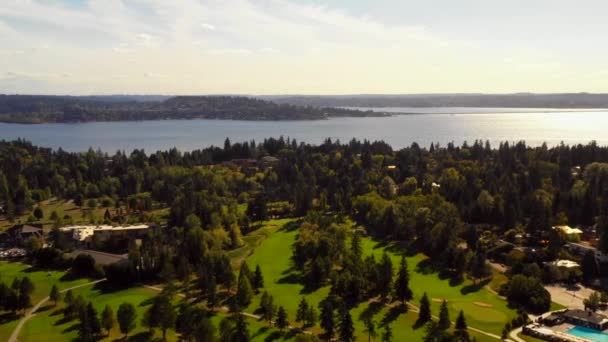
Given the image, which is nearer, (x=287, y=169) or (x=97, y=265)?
(x=97, y=265)

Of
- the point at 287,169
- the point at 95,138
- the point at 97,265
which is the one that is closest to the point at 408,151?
the point at 287,169

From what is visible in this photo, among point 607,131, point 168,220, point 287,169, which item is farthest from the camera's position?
point 607,131

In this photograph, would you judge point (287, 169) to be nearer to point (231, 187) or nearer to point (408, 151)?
point (231, 187)

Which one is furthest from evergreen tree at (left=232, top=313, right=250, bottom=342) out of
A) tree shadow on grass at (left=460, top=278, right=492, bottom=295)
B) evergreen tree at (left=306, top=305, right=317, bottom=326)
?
tree shadow on grass at (left=460, top=278, right=492, bottom=295)

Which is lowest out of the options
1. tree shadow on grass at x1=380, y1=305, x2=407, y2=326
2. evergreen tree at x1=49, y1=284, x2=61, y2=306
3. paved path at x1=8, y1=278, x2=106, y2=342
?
paved path at x1=8, y1=278, x2=106, y2=342

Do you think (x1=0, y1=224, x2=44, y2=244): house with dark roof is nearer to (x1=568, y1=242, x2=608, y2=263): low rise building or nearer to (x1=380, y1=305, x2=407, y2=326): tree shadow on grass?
(x1=380, y1=305, x2=407, y2=326): tree shadow on grass

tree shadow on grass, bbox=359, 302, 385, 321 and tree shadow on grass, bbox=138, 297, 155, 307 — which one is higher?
tree shadow on grass, bbox=359, 302, 385, 321

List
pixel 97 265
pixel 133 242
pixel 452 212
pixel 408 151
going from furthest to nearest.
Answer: pixel 408 151
pixel 452 212
pixel 133 242
pixel 97 265
